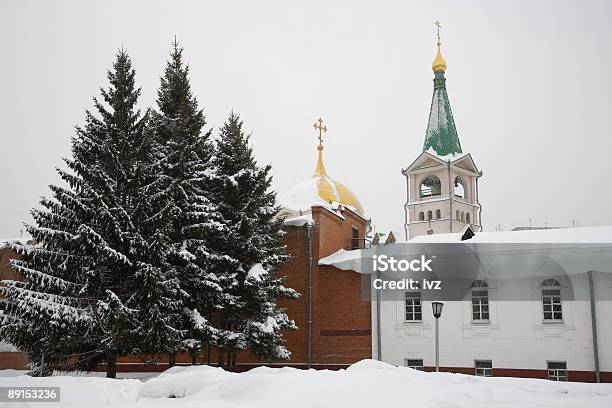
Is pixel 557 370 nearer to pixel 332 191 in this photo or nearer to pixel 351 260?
pixel 351 260

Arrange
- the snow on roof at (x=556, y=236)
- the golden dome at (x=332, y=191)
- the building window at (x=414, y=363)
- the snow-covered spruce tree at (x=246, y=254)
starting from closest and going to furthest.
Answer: the snow-covered spruce tree at (x=246, y=254), the snow on roof at (x=556, y=236), the building window at (x=414, y=363), the golden dome at (x=332, y=191)

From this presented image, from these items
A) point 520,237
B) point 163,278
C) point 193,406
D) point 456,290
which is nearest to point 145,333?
point 163,278

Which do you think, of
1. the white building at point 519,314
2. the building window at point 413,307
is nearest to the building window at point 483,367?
the white building at point 519,314

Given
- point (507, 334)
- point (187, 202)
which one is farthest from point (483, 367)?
point (187, 202)

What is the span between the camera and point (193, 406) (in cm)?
838

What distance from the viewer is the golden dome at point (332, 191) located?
31998 millimetres

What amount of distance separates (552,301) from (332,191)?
45.4ft

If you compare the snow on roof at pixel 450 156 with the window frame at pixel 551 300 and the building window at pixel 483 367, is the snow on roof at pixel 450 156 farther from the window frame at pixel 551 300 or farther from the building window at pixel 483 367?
the building window at pixel 483 367

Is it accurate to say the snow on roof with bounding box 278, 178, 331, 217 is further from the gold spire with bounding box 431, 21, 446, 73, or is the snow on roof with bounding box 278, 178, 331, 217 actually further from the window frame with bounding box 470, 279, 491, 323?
the gold spire with bounding box 431, 21, 446, 73

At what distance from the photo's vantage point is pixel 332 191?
32.3 m

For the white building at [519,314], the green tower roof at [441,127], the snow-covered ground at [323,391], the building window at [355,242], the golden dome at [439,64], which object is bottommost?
the snow-covered ground at [323,391]

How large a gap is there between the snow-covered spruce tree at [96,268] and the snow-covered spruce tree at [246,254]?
9.68 feet

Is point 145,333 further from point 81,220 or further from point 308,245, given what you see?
point 308,245

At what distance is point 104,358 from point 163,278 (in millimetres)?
3367
